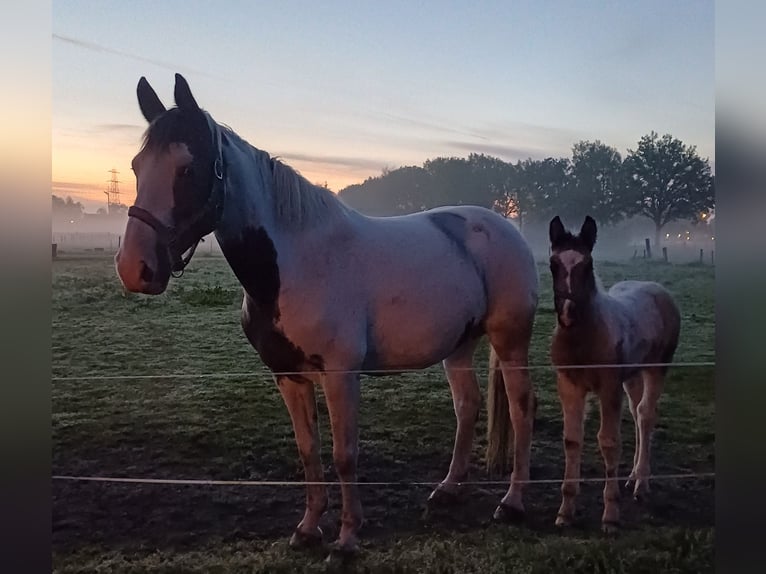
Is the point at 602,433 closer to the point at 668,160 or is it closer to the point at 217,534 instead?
the point at 668,160

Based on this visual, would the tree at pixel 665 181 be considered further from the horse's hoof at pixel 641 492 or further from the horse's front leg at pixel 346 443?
the horse's front leg at pixel 346 443

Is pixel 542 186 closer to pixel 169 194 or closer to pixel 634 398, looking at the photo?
pixel 634 398

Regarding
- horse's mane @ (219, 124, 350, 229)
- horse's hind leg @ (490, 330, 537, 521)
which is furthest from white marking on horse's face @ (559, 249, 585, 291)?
horse's mane @ (219, 124, 350, 229)

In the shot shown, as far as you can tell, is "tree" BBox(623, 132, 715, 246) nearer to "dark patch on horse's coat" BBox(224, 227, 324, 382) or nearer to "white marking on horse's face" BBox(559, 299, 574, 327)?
"white marking on horse's face" BBox(559, 299, 574, 327)

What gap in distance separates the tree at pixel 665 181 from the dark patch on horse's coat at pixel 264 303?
115cm

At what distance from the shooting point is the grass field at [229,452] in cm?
196

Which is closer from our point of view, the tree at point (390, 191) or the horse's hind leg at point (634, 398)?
the tree at point (390, 191)

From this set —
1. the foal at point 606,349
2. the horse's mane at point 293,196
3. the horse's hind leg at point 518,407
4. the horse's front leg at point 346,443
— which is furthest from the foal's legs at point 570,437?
the horse's mane at point 293,196

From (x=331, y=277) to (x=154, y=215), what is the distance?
0.52 metres

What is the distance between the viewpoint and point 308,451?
2.01 metres

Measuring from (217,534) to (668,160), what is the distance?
1.83 m

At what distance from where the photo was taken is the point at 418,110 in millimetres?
2039

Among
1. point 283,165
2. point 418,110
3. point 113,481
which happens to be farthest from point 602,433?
point 113,481

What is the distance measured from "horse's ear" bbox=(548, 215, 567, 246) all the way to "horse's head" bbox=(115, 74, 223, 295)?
102 centimetres
